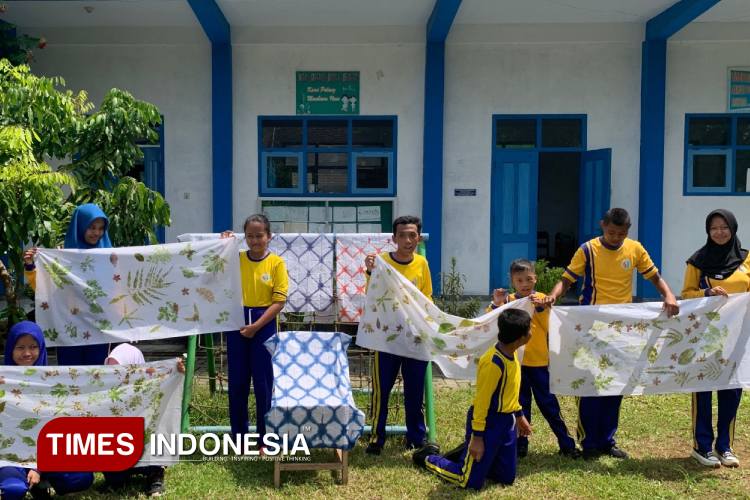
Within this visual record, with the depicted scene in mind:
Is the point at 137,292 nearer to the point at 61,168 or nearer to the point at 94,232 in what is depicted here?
the point at 94,232

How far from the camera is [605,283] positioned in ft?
14.4

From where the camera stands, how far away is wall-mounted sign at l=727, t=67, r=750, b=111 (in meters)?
9.58

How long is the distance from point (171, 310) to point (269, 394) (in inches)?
31.8

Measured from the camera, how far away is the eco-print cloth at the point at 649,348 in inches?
168

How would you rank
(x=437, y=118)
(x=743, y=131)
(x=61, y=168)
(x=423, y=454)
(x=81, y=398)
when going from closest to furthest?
(x=81, y=398) < (x=423, y=454) < (x=61, y=168) < (x=437, y=118) < (x=743, y=131)

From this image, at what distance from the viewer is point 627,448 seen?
453 cm

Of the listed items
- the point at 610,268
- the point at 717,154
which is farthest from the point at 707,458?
the point at 717,154

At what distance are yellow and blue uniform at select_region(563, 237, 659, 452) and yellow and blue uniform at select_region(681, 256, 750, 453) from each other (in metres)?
0.33

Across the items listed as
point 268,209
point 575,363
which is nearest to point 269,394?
point 575,363

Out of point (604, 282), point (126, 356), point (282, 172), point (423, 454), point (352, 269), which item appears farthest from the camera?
point (282, 172)

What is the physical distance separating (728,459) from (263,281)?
298 cm

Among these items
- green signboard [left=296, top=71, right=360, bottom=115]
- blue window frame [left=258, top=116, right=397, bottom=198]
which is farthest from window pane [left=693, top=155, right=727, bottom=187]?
green signboard [left=296, top=71, right=360, bottom=115]

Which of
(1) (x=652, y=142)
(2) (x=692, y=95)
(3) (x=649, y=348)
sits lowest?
(3) (x=649, y=348)

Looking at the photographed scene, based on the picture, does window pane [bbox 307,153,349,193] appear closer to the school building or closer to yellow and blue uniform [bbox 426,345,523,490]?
the school building
